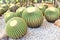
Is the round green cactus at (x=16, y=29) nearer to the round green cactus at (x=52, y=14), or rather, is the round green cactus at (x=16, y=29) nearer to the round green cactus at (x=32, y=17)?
the round green cactus at (x=32, y=17)

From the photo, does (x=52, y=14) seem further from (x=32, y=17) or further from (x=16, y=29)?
(x=16, y=29)

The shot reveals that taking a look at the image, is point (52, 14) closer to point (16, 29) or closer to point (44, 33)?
point (44, 33)

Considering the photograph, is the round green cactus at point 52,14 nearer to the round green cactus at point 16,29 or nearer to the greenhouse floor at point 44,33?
the greenhouse floor at point 44,33

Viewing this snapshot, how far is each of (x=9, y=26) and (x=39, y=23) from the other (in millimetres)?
177

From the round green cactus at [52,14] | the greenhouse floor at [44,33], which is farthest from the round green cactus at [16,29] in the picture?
the round green cactus at [52,14]

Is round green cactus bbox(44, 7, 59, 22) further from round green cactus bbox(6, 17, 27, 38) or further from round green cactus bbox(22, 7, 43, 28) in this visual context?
round green cactus bbox(6, 17, 27, 38)

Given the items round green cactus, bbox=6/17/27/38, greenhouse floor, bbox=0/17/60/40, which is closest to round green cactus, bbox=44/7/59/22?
greenhouse floor, bbox=0/17/60/40

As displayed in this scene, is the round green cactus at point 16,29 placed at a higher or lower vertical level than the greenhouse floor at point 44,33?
higher

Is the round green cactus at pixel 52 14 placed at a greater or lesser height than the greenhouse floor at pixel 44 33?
greater

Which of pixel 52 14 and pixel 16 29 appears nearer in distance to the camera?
pixel 16 29

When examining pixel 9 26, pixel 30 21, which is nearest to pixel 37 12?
pixel 30 21

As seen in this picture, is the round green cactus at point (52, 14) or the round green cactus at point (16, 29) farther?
the round green cactus at point (52, 14)

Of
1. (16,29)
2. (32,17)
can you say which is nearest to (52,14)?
(32,17)

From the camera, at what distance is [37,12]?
74 centimetres
